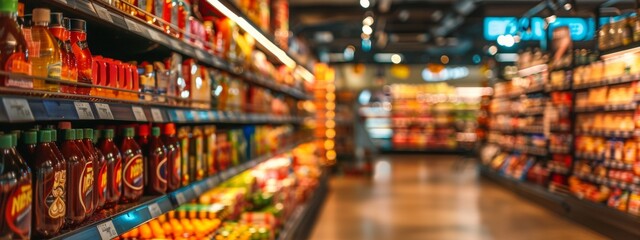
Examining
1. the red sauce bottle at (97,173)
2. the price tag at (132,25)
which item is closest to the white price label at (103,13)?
the price tag at (132,25)

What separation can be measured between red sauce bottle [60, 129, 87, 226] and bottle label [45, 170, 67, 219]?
0.04 metres

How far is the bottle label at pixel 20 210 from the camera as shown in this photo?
5.03 feet

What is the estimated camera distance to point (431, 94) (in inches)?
885

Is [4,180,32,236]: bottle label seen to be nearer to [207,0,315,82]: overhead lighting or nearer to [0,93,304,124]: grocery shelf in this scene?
[0,93,304,124]: grocery shelf

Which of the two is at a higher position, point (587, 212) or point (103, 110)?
point (103, 110)

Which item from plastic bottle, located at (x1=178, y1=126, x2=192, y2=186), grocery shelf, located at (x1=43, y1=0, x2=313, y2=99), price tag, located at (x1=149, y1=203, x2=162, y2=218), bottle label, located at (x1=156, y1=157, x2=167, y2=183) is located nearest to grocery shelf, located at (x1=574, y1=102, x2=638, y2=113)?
grocery shelf, located at (x1=43, y1=0, x2=313, y2=99)

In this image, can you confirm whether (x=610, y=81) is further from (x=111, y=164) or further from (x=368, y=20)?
(x=111, y=164)

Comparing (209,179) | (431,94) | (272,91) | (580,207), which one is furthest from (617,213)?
(431,94)

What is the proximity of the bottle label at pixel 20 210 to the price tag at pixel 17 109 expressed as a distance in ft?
0.63

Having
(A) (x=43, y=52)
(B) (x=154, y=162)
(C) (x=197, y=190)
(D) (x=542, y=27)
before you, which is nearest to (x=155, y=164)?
(B) (x=154, y=162)

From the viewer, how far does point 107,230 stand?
6.44 feet

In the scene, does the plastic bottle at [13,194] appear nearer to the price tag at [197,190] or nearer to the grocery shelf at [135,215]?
the grocery shelf at [135,215]

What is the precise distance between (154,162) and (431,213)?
6.28m

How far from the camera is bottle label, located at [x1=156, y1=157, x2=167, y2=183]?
267 centimetres
